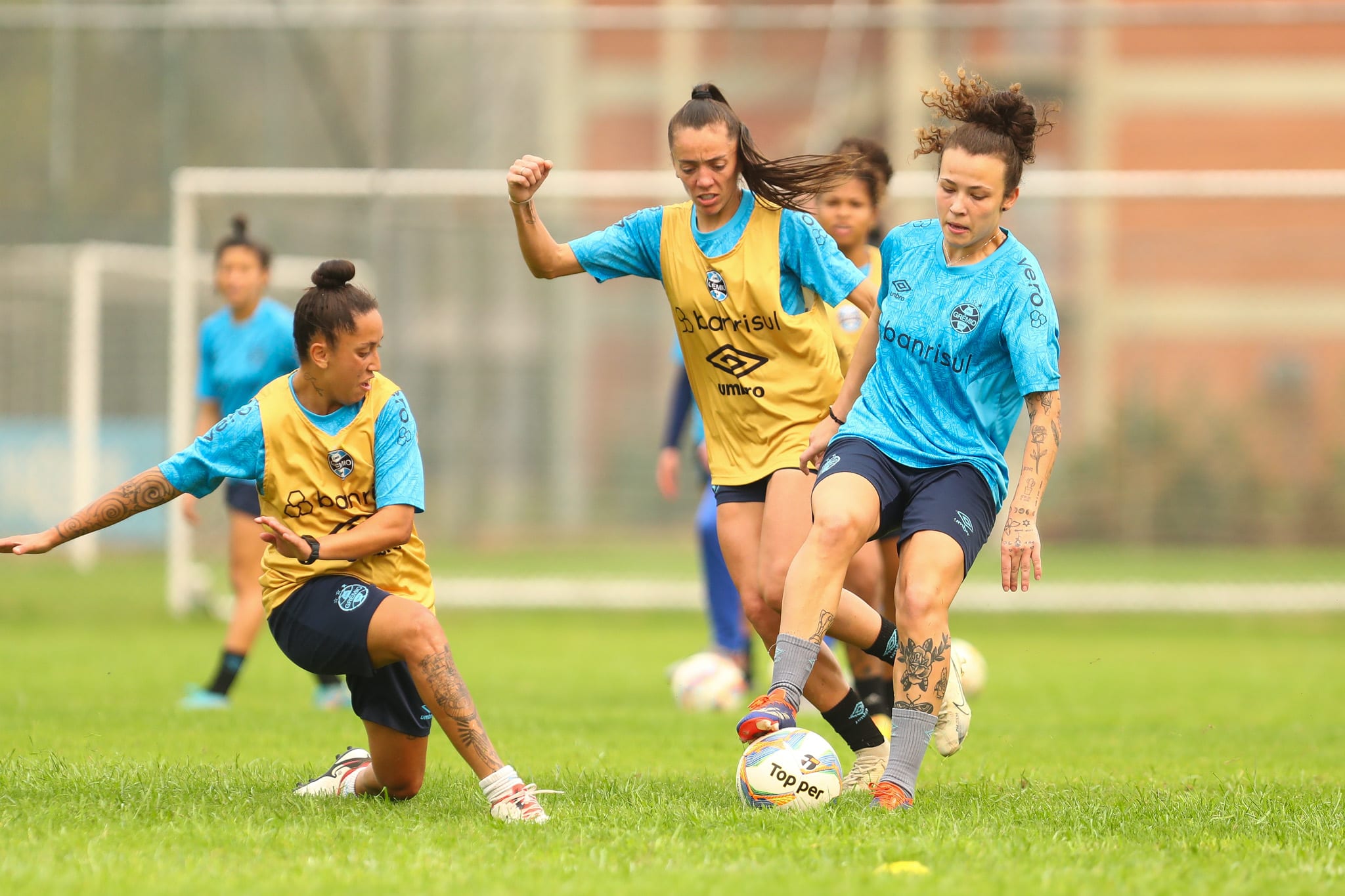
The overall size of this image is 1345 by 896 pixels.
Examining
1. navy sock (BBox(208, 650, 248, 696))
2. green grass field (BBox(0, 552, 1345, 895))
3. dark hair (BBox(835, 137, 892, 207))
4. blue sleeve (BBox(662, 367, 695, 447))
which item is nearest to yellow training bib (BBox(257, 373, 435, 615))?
green grass field (BBox(0, 552, 1345, 895))

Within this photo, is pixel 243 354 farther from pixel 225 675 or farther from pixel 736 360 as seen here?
pixel 736 360

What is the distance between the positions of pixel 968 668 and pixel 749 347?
5.34 feet

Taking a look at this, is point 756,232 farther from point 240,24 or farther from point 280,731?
point 240,24

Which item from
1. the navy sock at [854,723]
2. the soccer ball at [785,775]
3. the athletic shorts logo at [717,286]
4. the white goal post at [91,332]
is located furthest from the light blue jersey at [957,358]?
the white goal post at [91,332]

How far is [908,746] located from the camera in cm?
430

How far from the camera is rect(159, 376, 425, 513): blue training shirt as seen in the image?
4234mm

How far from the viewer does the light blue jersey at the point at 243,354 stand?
7398mm

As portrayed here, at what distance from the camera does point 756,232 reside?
4.89 m

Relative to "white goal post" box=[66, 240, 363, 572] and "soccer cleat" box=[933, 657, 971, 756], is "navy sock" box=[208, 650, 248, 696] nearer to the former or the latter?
"soccer cleat" box=[933, 657, 971, 756]

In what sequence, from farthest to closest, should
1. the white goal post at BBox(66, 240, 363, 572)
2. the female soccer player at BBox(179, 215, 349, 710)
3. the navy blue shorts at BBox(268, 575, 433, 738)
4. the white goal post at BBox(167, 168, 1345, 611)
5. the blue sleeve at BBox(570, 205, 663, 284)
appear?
the white goal post at BBox(66, 240, 363, 572)
the white goal post at BBox(167, 168, 1345, 611)
the female soccer player at BBox(179, 215, 349, 710)
the blue sleeve at BBox(570, 205, 663, 284)
the navy blue shorts at BBox(268, 575, 433, 738)

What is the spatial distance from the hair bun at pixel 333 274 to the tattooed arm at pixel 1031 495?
6.61 ft

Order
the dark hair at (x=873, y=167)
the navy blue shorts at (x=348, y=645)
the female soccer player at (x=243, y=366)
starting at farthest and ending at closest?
the female soccer player at (x=243, y=366)
the dark hair at (x=873, y=167)
the navy blue shorts at (x=348, y=645)

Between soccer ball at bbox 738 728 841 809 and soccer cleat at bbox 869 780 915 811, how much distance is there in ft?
0.45

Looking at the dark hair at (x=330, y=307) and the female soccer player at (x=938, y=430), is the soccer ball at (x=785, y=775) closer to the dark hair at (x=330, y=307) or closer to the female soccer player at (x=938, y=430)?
the female soccer player at (x=938, y=430)
